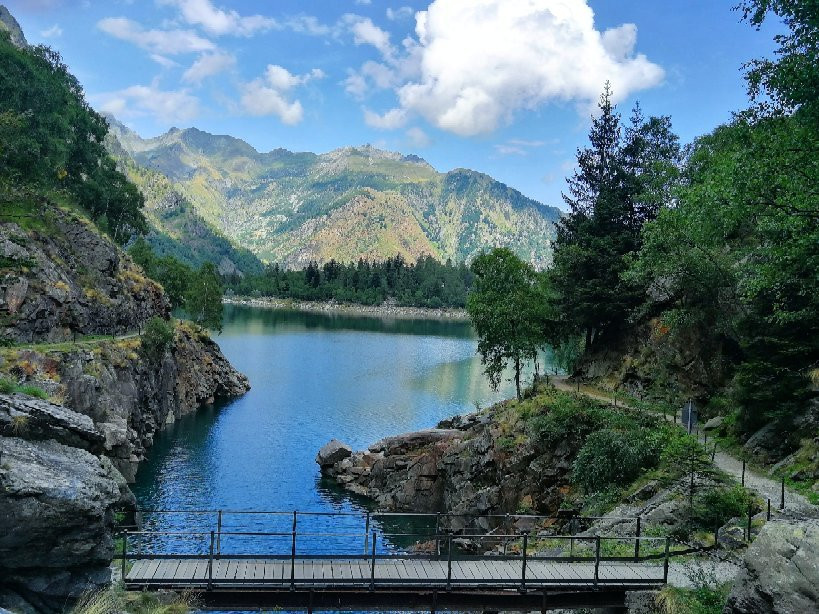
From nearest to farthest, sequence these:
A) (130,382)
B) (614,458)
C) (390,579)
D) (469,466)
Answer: (390,579) → (614,458) → (469,466) → (130,382)

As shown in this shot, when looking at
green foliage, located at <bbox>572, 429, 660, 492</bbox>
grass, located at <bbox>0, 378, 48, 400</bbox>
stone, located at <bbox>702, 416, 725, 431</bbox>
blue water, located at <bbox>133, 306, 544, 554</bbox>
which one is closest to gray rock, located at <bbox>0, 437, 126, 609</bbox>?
grass, located at <bbox>0, 378, 48, 400</bbox>

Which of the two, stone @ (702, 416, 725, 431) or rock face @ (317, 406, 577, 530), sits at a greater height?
stone @ (702, 416, 725, 431)

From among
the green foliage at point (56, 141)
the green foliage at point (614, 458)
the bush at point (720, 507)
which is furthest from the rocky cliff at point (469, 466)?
the green foliage at point (56, 141)

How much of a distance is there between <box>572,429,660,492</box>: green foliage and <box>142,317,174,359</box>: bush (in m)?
51.6

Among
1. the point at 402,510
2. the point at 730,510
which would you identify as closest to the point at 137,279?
the point at 402,510

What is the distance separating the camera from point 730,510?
943 inches

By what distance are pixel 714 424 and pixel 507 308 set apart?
1707 cm

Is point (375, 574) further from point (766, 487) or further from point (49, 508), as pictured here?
point (766, 487)

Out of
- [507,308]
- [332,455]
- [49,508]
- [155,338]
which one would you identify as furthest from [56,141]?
[49,508]

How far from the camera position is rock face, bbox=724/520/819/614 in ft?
42.3

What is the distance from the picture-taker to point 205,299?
114375mm

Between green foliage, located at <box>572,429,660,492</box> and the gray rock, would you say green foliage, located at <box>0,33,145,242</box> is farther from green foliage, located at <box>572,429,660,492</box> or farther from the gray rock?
green foliage, located at <box>572,429,660,492</box>

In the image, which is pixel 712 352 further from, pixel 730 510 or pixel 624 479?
pixel 730 510

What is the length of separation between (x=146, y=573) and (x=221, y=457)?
4381cm
